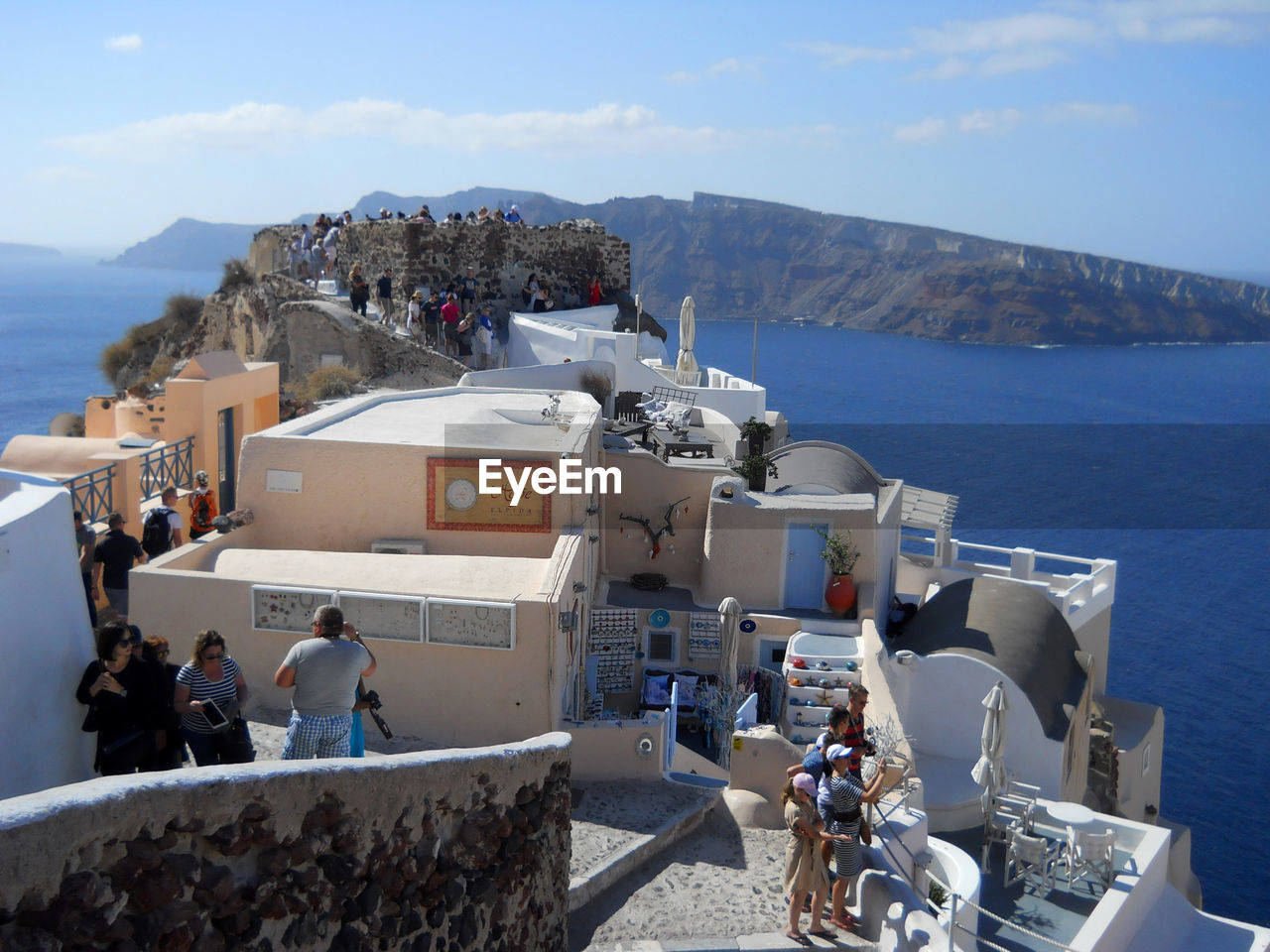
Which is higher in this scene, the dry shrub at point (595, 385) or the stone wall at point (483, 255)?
the stone wall at point (483, 255)

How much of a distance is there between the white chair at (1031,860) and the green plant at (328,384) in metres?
17.6

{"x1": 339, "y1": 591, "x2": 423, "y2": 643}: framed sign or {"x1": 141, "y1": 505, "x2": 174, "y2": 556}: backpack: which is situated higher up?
{"x1": 141, "y1": 505, "x2": 174, "y2": 556}: backpack

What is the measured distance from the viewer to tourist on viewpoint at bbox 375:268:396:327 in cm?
3136

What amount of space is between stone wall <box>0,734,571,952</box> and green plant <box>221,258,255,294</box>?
33.4 meters

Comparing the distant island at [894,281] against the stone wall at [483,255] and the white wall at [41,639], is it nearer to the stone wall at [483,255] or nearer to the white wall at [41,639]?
the stone wall at [483,255]

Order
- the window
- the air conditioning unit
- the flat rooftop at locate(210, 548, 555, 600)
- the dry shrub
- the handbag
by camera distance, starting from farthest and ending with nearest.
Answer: the dry shrub
the window
the air conditioning unit
the flat rooftop at locate(210, 548, 555, 600)
the handbag

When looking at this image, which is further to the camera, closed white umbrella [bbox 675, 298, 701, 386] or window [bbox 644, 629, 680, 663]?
closed white umbrella [bbox 675, 298, 701, 386]

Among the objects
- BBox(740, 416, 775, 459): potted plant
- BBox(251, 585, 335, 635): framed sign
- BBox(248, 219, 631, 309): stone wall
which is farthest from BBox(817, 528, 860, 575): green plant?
BBox(248, 219, 631, 309): stone wall

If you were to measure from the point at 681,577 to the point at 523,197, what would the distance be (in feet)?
569

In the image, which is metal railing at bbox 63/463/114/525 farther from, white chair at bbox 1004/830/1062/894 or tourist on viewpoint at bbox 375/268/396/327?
tourist on viewpoint at bbox 375/268/396/327

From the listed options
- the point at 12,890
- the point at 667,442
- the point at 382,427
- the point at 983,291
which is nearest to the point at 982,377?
the point at 983,291

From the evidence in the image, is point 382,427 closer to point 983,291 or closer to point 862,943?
point 862,943

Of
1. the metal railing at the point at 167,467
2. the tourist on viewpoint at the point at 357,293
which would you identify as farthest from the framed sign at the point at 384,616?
the tourist on viewpoint at the point at 357,293

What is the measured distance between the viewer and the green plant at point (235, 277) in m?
36.9
